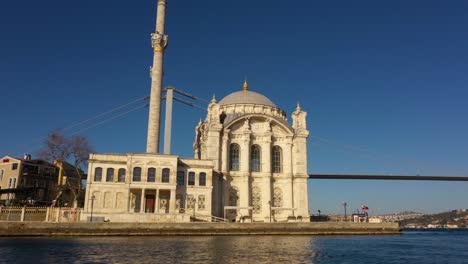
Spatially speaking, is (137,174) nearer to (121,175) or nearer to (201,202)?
(121,175)

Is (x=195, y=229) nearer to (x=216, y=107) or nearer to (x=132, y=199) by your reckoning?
(x=132, y=199)

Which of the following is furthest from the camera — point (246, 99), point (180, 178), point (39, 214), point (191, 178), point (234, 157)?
point (246, 99)

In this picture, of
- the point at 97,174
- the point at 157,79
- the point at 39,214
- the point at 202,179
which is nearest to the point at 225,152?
the point at 202,179

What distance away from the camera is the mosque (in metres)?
43.9

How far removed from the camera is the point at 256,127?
185 feet

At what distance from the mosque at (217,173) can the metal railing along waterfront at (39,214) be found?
4.36ft

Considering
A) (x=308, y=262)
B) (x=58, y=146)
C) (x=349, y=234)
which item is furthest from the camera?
(x=58, y=146)

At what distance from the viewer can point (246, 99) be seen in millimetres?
61219

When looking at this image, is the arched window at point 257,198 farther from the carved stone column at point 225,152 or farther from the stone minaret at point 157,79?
the stone minaret at point 157,79

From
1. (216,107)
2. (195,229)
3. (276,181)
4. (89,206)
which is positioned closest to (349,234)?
(276,181)

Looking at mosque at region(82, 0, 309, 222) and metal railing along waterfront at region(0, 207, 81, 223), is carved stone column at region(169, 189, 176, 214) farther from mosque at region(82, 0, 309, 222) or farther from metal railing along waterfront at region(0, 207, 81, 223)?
metal railing along waterfront at region(0, 207, 81, 223)

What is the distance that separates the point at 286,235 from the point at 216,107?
21720 mm

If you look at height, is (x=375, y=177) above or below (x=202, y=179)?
above

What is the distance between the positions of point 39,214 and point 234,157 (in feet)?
82.1
